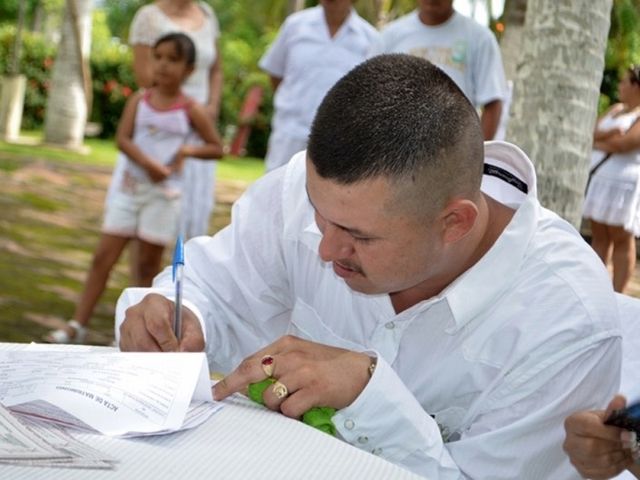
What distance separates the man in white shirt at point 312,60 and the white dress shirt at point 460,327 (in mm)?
4045

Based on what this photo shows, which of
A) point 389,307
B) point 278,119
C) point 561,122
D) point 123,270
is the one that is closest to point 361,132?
point 389,307

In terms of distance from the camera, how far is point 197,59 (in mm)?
6406

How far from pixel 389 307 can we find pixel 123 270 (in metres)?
6.10

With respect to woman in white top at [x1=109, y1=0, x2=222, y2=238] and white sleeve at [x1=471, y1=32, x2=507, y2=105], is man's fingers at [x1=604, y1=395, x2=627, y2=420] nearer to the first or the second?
white sleeve at [x1=471, y1=32, x2=507, y2=105]

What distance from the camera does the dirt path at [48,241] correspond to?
Answer: 6375mm

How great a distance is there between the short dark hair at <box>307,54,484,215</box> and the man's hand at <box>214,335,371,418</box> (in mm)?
323

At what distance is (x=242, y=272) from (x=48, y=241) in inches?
252

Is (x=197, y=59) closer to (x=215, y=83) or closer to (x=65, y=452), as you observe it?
(x=215, y=83)

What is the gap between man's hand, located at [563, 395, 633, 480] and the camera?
1926 mm

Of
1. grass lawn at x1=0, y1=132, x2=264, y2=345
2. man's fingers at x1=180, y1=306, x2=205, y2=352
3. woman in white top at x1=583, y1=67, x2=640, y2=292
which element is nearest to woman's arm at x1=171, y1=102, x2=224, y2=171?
grass lawn at x1=0, y1=132, x2=264, y2=345

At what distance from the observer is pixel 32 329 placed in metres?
6.00

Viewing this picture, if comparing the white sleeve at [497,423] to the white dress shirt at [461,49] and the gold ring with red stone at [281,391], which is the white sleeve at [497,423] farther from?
the white dress shirt at [461,49]

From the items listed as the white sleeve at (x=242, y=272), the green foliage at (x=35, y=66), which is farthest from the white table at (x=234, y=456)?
the green foliage at (x=35, y=66)

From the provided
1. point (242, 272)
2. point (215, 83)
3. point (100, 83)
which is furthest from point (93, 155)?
point (242, 272)
